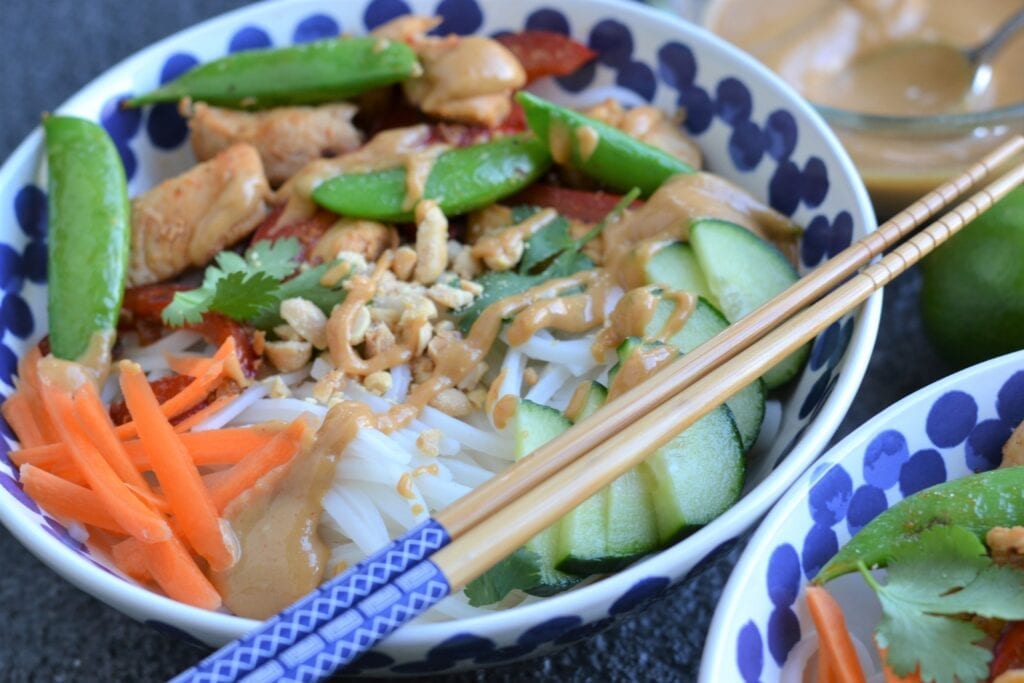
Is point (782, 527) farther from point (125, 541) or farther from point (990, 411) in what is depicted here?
point (125, 541)

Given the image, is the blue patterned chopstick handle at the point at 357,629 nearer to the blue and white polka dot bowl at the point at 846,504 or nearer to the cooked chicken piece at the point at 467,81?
the blue and white polka dot bowl at the point at 846,504

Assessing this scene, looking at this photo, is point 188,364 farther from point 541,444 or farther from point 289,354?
point 541,444

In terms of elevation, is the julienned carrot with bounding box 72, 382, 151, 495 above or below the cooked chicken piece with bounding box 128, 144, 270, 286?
below

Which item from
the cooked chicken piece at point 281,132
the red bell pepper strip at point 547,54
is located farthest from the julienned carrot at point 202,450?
the red bell pepper strip at point 547,54

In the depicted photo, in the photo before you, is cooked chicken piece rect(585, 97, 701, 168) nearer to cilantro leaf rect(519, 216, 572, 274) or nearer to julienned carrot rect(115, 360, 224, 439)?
cilantro leaf rect(519, 216, 572, 274)

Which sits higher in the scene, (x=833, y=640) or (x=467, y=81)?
(x=467, y=81)

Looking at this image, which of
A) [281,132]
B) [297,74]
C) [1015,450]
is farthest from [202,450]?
[1015,450]

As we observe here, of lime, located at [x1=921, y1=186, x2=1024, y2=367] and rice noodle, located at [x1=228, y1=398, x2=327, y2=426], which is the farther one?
lime, located at [x1=921, y1=186, x2=1024, y2=367]

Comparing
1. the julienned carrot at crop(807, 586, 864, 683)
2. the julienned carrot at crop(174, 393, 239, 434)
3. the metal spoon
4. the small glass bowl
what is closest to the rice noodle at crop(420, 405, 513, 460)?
the julienned carrot at crop(174, 393, 239, 434)
